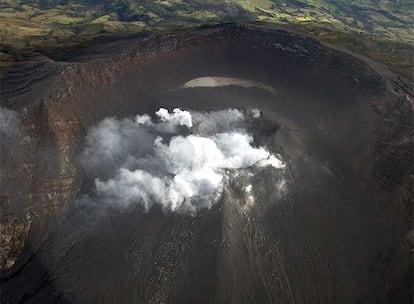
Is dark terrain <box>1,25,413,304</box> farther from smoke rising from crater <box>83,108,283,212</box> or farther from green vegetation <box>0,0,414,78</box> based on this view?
green vegetation <box>0,0,414,78</box>

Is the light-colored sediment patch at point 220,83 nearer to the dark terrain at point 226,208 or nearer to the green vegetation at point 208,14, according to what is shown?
the dark terrain at point 226,208

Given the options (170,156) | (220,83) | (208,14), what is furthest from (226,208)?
(208,14)

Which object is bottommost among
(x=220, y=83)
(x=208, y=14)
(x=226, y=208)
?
(x=208, y=14)

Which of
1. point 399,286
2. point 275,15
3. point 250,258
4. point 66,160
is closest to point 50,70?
point 66,160

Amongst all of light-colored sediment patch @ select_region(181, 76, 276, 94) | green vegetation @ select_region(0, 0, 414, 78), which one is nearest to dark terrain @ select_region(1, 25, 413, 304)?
light-colored sediment patch @ select_region(181, 76, 276, 94)

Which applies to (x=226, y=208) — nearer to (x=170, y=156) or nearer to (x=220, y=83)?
(x=170, y=156)
